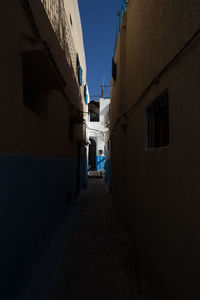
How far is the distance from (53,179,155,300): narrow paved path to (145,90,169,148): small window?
2368mm

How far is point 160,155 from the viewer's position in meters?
2.95

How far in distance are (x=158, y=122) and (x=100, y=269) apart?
9.64 feet

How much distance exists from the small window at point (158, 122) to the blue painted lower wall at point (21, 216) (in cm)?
223

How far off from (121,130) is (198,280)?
192 inches

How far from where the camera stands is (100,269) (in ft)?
12.3

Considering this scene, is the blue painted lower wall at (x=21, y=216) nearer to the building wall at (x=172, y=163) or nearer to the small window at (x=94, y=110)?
the building wall at (x=172, y=163)

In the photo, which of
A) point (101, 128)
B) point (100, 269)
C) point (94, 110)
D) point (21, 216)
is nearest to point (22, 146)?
point (21, 216)

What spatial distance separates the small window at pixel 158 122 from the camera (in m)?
3.15

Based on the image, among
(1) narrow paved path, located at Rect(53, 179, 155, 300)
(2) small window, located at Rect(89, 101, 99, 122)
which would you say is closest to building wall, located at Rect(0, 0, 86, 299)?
(1) narrow paved path, located at Rect(53, 179, 155, 300)

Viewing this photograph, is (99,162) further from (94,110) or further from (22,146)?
(22,146)

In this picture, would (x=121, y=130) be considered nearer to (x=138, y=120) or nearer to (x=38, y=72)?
(x=138, y=120)

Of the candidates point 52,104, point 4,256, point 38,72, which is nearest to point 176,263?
point 4,256

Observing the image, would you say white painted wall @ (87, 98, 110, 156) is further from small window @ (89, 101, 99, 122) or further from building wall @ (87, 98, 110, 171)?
small window @ (89, 101, 99, 122)

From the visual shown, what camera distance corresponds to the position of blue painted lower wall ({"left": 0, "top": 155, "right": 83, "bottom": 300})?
2.51m
